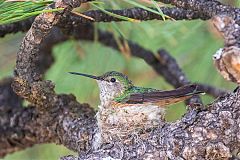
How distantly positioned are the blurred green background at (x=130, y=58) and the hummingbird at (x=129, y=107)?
0.46 meters

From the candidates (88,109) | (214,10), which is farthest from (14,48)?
(214,10)

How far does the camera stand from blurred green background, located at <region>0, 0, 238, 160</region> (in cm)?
224

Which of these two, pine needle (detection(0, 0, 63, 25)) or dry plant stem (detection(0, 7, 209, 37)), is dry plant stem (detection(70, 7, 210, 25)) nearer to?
dry plant stem (detection(0, 7, 209, 37))

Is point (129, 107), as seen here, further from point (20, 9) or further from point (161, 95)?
point (20, 9)

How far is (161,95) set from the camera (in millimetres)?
1435

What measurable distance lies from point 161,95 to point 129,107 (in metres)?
0.22

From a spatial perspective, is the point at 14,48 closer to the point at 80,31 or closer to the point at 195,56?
the point at 80,31

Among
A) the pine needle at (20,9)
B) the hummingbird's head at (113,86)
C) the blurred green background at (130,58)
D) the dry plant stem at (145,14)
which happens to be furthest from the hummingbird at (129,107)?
the blurred green background at (130,58)

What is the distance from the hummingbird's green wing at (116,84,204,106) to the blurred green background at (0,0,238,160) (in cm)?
62

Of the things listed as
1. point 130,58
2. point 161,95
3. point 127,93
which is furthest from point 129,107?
point 130,58

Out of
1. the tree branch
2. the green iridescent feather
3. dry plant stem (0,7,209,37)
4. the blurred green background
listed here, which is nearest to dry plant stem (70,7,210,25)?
dry plant stem (0,7,209,37)

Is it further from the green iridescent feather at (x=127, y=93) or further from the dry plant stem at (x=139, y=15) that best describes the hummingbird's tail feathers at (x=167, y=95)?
the dry plant stem at (x=139, y=15)

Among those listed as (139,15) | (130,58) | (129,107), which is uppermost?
(130,58)

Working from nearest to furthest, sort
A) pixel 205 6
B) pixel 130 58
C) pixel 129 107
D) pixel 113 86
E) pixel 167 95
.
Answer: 1. pixel 205 6
2. pixel 167 95
3. pixel 129 107
4. pixel 113 86
5. pixel 130 58
